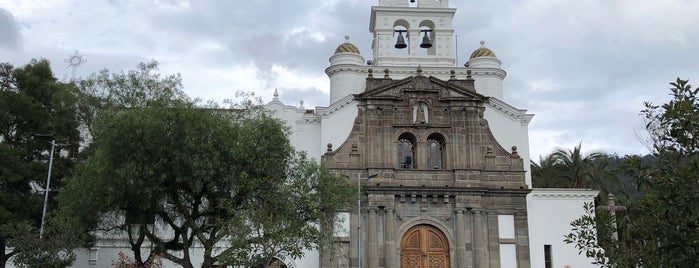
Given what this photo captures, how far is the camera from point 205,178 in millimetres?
23922

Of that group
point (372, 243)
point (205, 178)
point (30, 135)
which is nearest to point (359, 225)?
point (372, 243)

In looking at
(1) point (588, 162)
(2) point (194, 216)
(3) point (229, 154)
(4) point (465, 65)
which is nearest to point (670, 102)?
(3) point (229, 154)

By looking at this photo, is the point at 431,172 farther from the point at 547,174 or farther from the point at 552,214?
the point at 547,174

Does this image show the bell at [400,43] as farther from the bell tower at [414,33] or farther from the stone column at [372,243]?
the stone column at [372,243]

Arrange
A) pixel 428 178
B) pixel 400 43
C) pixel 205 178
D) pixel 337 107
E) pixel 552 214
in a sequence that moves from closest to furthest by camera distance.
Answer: pixel 205 178, pixel 428 178, pixel 552 214, pixel 337 107, pixel 400 43

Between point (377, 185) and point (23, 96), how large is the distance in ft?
59.6

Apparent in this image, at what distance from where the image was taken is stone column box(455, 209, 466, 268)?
1260 inches

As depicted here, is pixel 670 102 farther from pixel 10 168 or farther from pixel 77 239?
pixel 10 168

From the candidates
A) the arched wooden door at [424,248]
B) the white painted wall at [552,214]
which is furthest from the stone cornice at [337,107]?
the white painted wall at [552,214]

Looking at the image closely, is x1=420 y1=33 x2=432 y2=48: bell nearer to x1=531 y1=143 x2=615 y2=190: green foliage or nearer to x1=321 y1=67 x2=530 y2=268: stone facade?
x1=321 y1=67 x2=530 y2=268: stone facade

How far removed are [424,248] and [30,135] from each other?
20.8m

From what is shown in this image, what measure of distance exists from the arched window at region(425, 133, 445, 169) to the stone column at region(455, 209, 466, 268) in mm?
2866

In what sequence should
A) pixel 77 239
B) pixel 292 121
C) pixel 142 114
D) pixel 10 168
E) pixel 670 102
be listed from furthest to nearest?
pixel 292 121
pixel 10 168
pixel 77 239
pixel 142 114
pixel 670 102

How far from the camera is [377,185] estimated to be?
32.5 m
